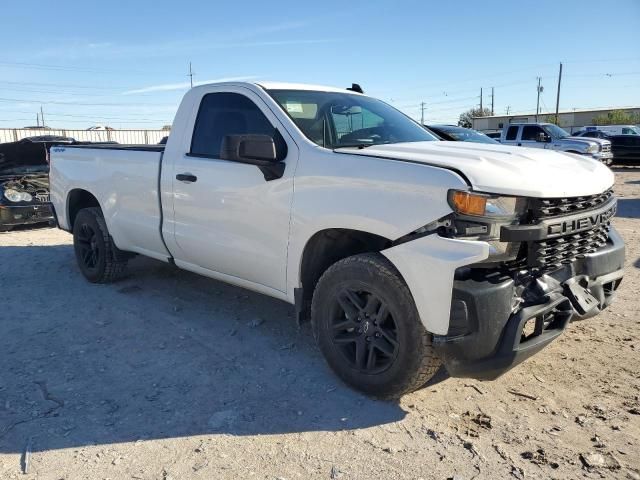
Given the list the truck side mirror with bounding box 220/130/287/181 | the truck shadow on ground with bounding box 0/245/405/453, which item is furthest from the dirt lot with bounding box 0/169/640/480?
the truck side mirror with bounding box 220/130/287/181

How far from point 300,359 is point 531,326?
1721 mm

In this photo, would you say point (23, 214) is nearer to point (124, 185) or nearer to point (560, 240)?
point (124, 185)

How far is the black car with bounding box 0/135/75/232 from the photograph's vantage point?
9234 mm

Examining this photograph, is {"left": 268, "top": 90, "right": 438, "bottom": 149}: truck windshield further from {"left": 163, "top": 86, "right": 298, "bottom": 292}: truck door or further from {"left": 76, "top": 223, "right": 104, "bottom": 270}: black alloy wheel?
{"left": 76, "top": 223, "right": 104, "bottom": 270}: black alloy wheel

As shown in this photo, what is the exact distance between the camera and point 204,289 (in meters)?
5.86

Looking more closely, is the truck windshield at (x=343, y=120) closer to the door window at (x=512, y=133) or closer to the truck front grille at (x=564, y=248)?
the truck front grille at (x=564, y=248)

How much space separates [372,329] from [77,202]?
451 cm

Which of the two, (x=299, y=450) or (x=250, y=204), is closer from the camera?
(x=299, y=450)

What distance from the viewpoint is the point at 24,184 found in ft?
31.5

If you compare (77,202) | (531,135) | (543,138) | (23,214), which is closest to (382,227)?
(77,202)

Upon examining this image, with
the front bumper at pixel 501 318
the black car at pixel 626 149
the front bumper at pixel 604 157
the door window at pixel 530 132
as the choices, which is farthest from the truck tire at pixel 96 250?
the black car at pixel 626 149

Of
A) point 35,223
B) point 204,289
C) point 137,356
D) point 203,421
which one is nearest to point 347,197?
point 203,421

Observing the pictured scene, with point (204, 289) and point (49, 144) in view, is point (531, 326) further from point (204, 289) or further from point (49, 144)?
point (49, 144)

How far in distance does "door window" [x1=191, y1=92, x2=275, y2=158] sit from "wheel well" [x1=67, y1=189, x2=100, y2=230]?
7.41 feet
